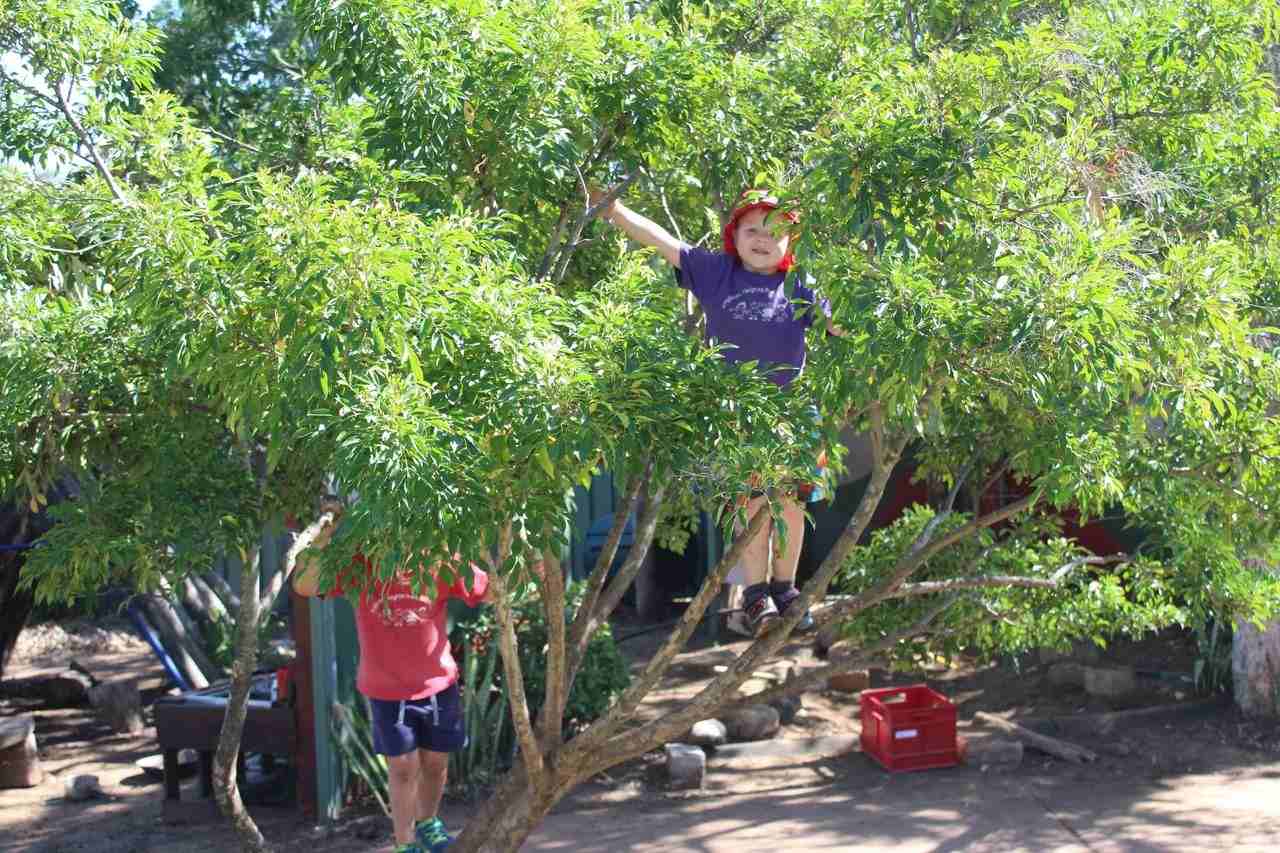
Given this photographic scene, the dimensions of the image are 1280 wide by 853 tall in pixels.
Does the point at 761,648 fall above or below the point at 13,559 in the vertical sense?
below

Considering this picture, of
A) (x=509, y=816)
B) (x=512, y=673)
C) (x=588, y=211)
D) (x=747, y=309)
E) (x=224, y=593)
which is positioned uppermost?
(x=588, y=211)

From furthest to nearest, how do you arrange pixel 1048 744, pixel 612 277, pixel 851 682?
pixel 851 682
pixel 1048 744
pixel 612 277

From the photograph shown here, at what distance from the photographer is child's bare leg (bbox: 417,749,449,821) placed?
534cm

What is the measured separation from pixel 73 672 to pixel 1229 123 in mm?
9268

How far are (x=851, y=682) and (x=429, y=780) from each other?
5.00 m

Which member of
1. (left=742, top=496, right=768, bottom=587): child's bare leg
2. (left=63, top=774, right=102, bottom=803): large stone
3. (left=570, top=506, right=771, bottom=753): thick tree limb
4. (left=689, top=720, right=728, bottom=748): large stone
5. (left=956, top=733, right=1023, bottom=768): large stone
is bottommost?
(left=63, top=774, right=102, bottom=803): large stone

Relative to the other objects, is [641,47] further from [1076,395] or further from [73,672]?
[73,672]

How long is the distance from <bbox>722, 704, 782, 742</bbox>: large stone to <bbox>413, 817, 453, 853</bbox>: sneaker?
383cm

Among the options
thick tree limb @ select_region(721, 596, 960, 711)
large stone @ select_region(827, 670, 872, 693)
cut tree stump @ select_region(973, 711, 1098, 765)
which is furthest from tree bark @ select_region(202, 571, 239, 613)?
thick tree limb @ select_region(721, 596, 960, 711)

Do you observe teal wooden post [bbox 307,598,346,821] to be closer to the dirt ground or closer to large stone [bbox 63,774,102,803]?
the dirt ground

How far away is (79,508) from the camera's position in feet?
13.1

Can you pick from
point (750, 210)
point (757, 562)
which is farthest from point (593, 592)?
point (750, 210)

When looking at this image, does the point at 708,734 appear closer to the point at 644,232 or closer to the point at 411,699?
the point at 411,699

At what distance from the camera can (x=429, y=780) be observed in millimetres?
5402
